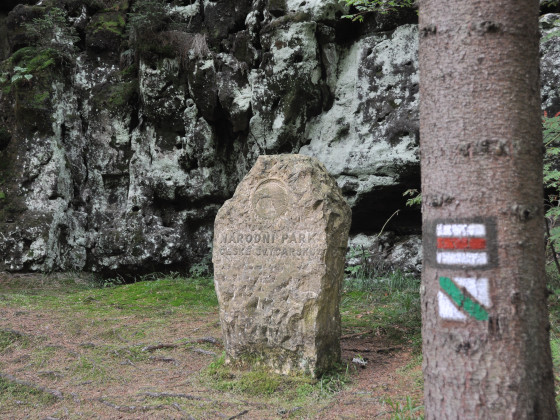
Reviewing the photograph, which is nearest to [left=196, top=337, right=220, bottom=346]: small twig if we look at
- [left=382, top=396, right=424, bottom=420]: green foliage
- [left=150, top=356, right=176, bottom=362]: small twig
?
[left=150, top=356, right=176, bottom=362]: small twig

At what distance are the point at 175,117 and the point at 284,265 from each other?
6.02 meters

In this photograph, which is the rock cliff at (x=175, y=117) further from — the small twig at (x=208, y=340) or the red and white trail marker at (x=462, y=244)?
the red and white trail marker at (x=462, y=244)

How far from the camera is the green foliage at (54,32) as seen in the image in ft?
31.8

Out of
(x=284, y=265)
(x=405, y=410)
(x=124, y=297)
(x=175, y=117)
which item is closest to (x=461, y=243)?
(x=405, y=410)

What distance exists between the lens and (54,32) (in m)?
9.91

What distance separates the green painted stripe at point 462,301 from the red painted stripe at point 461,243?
130mm

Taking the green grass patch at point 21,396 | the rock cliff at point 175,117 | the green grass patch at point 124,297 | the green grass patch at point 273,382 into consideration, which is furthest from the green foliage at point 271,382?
the rock cliff at point 175,117

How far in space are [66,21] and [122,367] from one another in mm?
8192

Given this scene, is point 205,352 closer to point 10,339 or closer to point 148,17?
point 10,339

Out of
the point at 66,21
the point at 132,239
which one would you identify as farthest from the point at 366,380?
the point at 66,21

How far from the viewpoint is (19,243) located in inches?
358

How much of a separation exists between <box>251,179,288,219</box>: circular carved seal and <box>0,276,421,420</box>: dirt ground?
4.88ft

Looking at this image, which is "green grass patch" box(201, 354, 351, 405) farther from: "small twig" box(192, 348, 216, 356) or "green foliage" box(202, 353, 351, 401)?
"small twig" box(192, 348, 216, 356)

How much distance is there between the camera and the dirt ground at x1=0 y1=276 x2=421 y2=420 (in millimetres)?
3611
